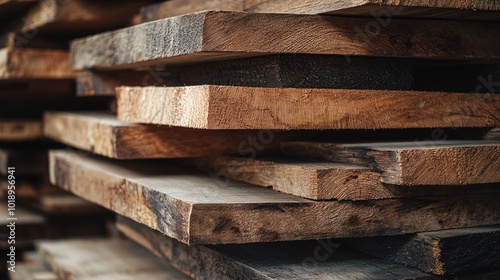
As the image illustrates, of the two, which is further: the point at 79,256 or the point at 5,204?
the point at 5,204

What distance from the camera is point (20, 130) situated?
13.7 ft

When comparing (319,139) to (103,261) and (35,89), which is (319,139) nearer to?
(103,261)

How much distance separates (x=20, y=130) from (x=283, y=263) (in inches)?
91.8

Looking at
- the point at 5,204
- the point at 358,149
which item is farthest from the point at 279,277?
the point at 5,204

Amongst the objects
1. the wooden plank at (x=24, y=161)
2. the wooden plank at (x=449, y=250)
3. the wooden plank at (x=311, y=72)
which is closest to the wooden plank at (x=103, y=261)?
the wooden plank at (x=24, y=161)

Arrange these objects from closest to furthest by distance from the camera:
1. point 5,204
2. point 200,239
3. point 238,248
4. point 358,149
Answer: point 200,239 → point 358,149 → point 238,248 → point 5,204

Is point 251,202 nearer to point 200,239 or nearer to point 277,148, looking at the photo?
point 200,239

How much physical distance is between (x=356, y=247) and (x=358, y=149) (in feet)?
1.31

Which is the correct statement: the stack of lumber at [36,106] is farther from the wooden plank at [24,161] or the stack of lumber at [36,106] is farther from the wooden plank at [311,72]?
the wooden plank at [311,72]

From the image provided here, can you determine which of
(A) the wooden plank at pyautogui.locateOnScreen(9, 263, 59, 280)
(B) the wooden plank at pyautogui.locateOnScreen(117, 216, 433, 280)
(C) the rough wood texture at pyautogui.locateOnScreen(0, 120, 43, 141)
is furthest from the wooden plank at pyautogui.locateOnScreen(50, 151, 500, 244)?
(C) the rough wood texture at pyautogui.locateOnScreen(0, 120, 43, 141)

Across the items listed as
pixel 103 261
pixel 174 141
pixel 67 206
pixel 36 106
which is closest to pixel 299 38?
pixel 174 141

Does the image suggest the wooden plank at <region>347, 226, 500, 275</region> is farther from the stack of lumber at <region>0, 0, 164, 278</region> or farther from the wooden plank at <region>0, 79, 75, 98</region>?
Result: the wooden plank at <region>0, 79, 75, 98</region>

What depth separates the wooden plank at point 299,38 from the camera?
2.08 meters

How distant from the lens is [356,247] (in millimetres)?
2439
